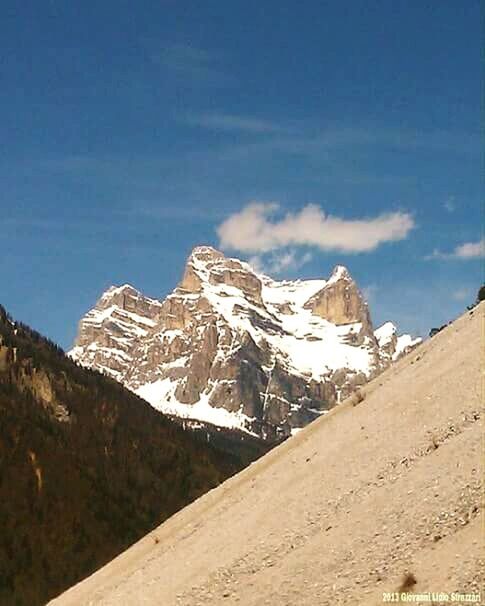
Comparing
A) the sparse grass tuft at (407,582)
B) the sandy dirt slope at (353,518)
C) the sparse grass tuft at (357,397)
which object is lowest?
the sparse grass tuft at (407,582)

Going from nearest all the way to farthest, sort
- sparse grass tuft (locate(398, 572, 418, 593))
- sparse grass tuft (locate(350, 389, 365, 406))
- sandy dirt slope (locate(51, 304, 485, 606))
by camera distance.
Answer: sparse grass tuft (locate(398, 572, 418, 593))
sandy dirt slope (locate(51, 304, 485, 606))
sparse grass tuft (locate(350, 389, 365, 406))

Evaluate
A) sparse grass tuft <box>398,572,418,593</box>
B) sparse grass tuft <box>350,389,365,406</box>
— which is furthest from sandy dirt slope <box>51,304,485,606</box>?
sparse grass tuft <box>350,389,365,406</box>

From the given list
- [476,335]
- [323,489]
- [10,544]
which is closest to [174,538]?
[323,489]

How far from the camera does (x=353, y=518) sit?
25.7 meters

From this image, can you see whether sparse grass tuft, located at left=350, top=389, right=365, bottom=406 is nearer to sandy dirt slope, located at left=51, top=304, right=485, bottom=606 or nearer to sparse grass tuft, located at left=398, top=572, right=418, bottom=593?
sandy dirt slope, located at left=51, top=304, right=485, bottom=606

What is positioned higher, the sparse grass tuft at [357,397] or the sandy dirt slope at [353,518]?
the sparse grass tuft at [357,397]

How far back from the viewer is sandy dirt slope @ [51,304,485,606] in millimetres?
21734

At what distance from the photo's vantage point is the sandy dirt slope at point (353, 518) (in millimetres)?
21734

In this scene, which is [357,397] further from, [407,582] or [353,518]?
[407,582]

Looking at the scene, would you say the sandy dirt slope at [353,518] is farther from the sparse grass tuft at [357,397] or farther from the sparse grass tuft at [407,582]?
the sparse grass tuft at [357,397]

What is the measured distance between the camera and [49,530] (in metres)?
170

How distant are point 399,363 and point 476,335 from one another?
9533 millimetres

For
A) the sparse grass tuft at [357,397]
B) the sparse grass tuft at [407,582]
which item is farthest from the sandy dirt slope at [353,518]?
the sparse grass tuft at [357,397]

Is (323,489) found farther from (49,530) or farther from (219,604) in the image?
(49,530)
